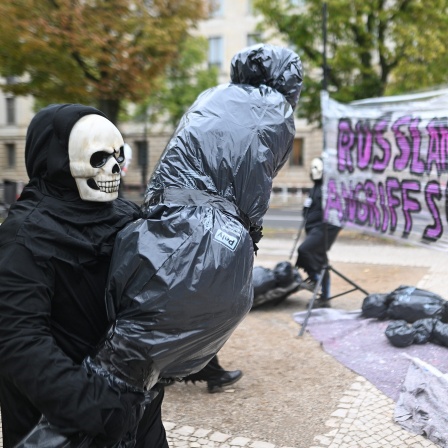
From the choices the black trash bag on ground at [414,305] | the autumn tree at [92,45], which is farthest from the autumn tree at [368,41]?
the black trash bag on ground at [414,305]

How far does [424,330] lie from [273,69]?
2.90 m

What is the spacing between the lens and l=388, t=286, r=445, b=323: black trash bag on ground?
511 centimetres

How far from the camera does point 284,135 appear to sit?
2.46 m

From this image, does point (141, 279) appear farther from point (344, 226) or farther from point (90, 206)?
point (344, 226)

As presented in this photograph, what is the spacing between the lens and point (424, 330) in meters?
4.73

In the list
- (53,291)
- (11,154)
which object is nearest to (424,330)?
(53,291)

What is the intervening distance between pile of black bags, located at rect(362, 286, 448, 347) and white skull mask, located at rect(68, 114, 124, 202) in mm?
3547

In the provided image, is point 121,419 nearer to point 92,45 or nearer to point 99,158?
point 99,158

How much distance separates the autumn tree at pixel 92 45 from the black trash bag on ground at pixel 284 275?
7.69 meters

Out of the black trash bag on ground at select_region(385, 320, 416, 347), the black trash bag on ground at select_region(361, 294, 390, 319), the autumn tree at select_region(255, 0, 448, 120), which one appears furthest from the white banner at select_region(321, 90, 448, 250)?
the autumn tree at select_region(255, 0, 448, 120)

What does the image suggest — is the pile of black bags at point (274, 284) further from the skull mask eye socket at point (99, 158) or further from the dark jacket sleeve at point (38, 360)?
the dark jacket sleeve at point (38, 360)

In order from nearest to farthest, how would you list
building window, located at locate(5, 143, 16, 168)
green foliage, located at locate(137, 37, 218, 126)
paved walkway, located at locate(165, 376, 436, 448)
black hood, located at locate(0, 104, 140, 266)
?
black hood, located at locate(0, 104, 140, 266)
paved walkway, located at locate(165, 376, 436, 448)
green foliage, located at locate(137, 37, 218, 126)
building window, located at locate(5, 143, 16, 168)

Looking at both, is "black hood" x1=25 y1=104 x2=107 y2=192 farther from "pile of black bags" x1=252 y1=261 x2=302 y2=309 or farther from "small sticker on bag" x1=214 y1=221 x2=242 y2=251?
"pile of black bags" x1=252 y1=261 x2=302 y2=309

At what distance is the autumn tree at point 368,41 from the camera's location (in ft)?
46.2
